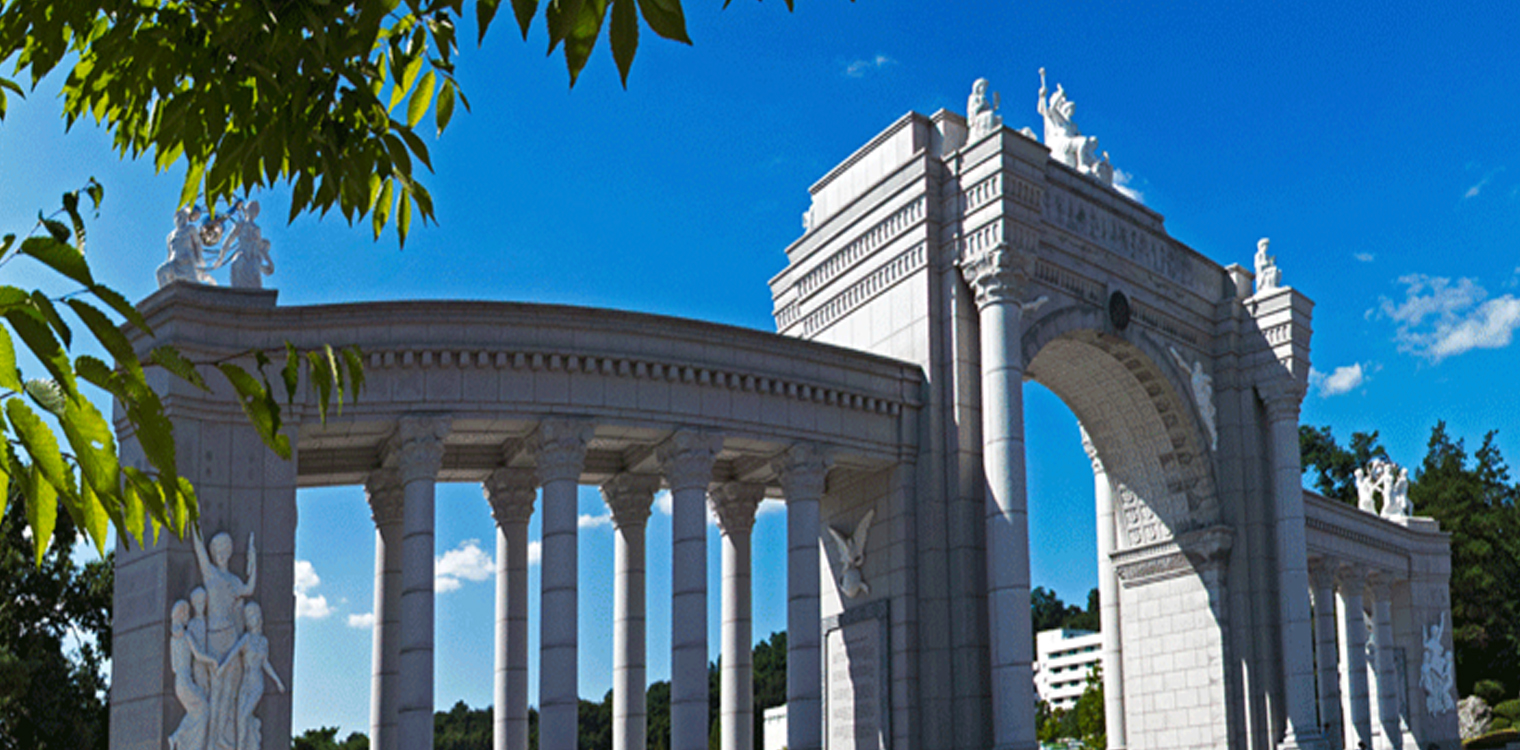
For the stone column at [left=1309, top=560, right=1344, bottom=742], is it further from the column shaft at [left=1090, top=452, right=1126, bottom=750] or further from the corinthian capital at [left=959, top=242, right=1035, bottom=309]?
the corinthian capital at [left=959, top=242, right=1035, bottom=309]

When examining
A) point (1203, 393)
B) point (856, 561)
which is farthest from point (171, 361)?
point (1203, 393)

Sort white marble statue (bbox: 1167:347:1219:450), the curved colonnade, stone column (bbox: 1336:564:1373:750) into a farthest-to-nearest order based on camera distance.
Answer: stone column (bbox: 1336:564:1373:750) < white marble statue (bbox: 1167:347:1219:450) < the curved colonnade

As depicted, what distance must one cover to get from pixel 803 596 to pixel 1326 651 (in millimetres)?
20627

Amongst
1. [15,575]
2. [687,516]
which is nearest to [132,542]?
[687,516]

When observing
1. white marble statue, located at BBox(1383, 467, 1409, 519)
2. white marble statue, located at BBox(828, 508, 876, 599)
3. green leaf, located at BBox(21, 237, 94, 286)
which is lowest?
green leaf, located at BBox(21, 237, 94, 286)

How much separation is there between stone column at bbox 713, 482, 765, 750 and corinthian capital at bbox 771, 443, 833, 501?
3483 millimetres

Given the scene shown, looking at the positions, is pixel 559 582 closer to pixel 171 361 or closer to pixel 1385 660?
pixel 171 361

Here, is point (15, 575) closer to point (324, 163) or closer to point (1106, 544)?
point (1106, 544)

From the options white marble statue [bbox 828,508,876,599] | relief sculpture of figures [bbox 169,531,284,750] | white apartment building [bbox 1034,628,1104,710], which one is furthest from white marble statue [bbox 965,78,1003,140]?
white apartment building [bbox 1034,628,1104,710]

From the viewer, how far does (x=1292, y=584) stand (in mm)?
39594

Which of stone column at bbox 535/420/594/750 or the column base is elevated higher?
stone column at bbox 535/420/594/750

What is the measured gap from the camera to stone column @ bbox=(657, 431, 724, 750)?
99.2ft

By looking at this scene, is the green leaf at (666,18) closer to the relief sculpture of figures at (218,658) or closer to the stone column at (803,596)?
the relief sculpture of figures at (218,658)

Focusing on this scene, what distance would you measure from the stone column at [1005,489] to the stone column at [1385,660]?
2875 centimetres
